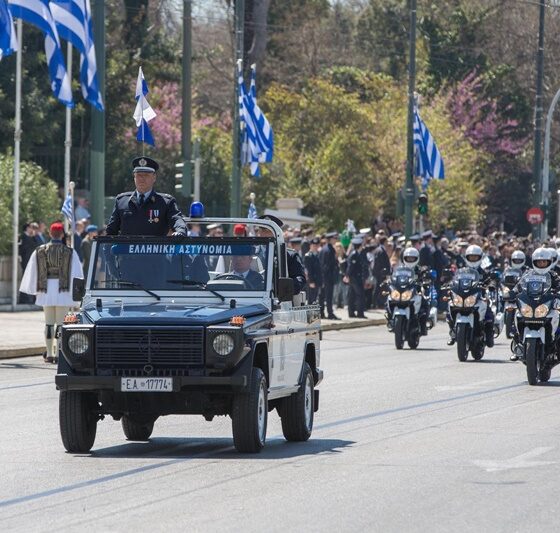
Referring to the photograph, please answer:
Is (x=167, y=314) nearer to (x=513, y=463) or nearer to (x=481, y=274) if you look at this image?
(x=513, y=463)

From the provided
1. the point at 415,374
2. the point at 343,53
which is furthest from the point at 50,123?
the point at 343,53

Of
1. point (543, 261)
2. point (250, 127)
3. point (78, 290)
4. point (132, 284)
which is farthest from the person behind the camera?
point (250, 127)

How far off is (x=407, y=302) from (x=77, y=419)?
16540 millimetres

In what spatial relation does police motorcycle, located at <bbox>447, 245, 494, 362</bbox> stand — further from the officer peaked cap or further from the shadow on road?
the officer peaked cap

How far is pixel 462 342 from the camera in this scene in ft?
86.0

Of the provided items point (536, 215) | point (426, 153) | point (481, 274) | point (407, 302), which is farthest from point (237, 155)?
point (536, 215)

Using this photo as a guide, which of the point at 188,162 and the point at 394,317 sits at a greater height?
the point at 188,162

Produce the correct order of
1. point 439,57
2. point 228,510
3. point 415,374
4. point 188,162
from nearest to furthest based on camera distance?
point 228,510
point 415,374
point 188,162
point 439,57

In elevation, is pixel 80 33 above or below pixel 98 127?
above

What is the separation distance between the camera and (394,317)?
97.2 ft

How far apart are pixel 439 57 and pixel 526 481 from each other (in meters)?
65.1

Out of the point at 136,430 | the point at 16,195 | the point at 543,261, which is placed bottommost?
the point at 136,430

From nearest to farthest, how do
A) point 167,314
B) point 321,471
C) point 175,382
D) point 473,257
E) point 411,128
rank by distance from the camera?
point 321,471 → point 175,382 → point 167,314 → point 473,257 → point 411,128

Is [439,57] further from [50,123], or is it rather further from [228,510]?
[228,510]
